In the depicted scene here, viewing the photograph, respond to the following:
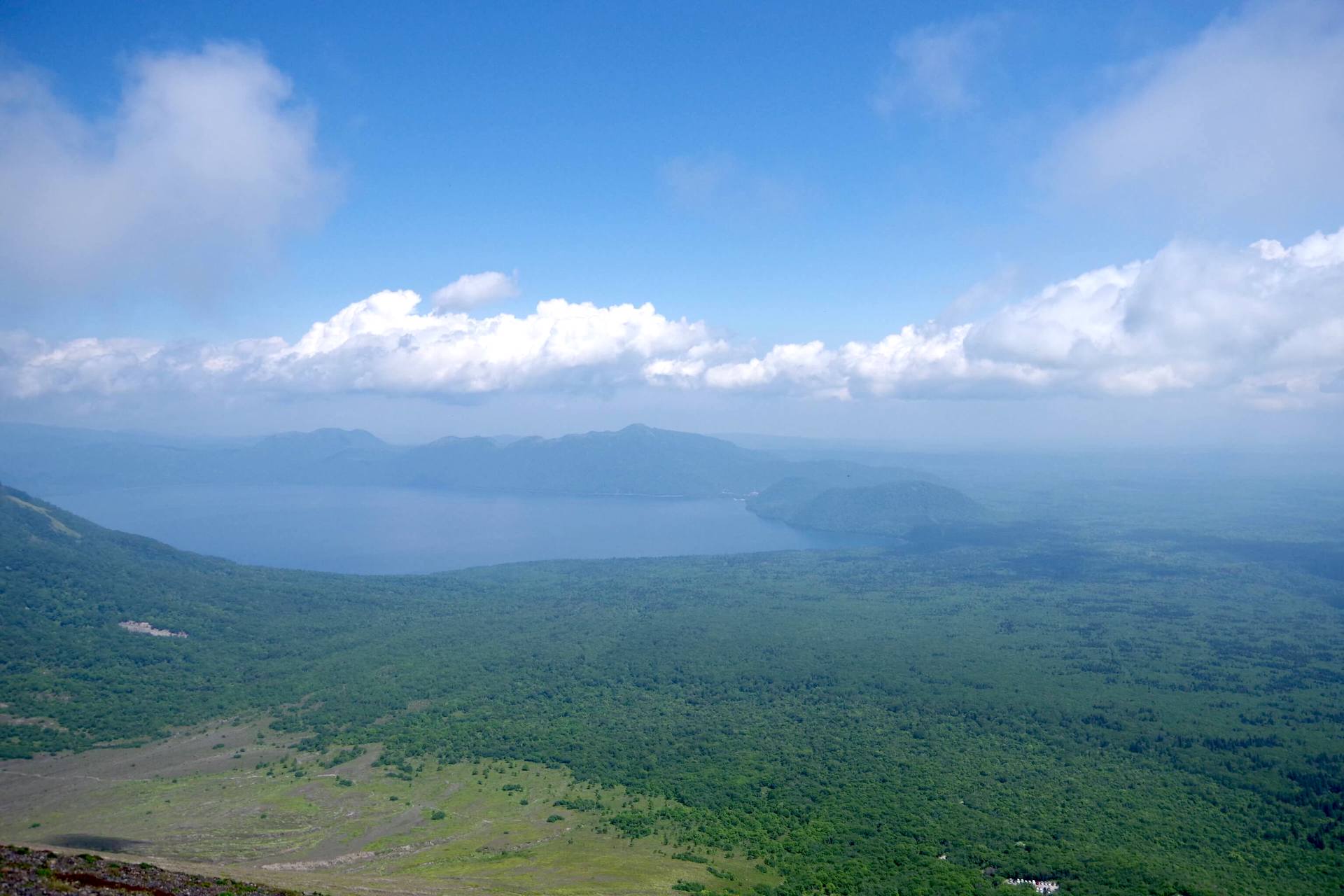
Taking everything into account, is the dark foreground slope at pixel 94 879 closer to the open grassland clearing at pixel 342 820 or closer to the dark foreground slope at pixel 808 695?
the open grassland clearing at pixel 342 820

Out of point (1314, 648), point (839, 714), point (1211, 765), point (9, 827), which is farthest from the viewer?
point (1314, 648)

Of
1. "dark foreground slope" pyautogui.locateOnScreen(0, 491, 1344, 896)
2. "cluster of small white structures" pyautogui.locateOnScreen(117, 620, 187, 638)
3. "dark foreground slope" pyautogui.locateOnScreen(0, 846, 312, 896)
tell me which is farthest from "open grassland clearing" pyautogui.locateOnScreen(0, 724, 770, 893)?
"cluster of small white structures" pyautogui.locateOnScreen(117, 620, 187, 638)

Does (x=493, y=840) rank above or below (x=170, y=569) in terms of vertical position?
below

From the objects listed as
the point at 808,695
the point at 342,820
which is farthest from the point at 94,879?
the point at 808,695

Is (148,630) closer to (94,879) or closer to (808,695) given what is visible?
(94,879)

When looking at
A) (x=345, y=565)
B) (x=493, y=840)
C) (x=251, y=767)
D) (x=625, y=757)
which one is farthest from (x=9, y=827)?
(x=345, y=565)

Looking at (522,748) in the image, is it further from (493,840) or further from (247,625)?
(247,625)

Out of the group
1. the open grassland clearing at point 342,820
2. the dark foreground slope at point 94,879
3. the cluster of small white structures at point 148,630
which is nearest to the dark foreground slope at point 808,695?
the cluster of small white structures at point 148,630
